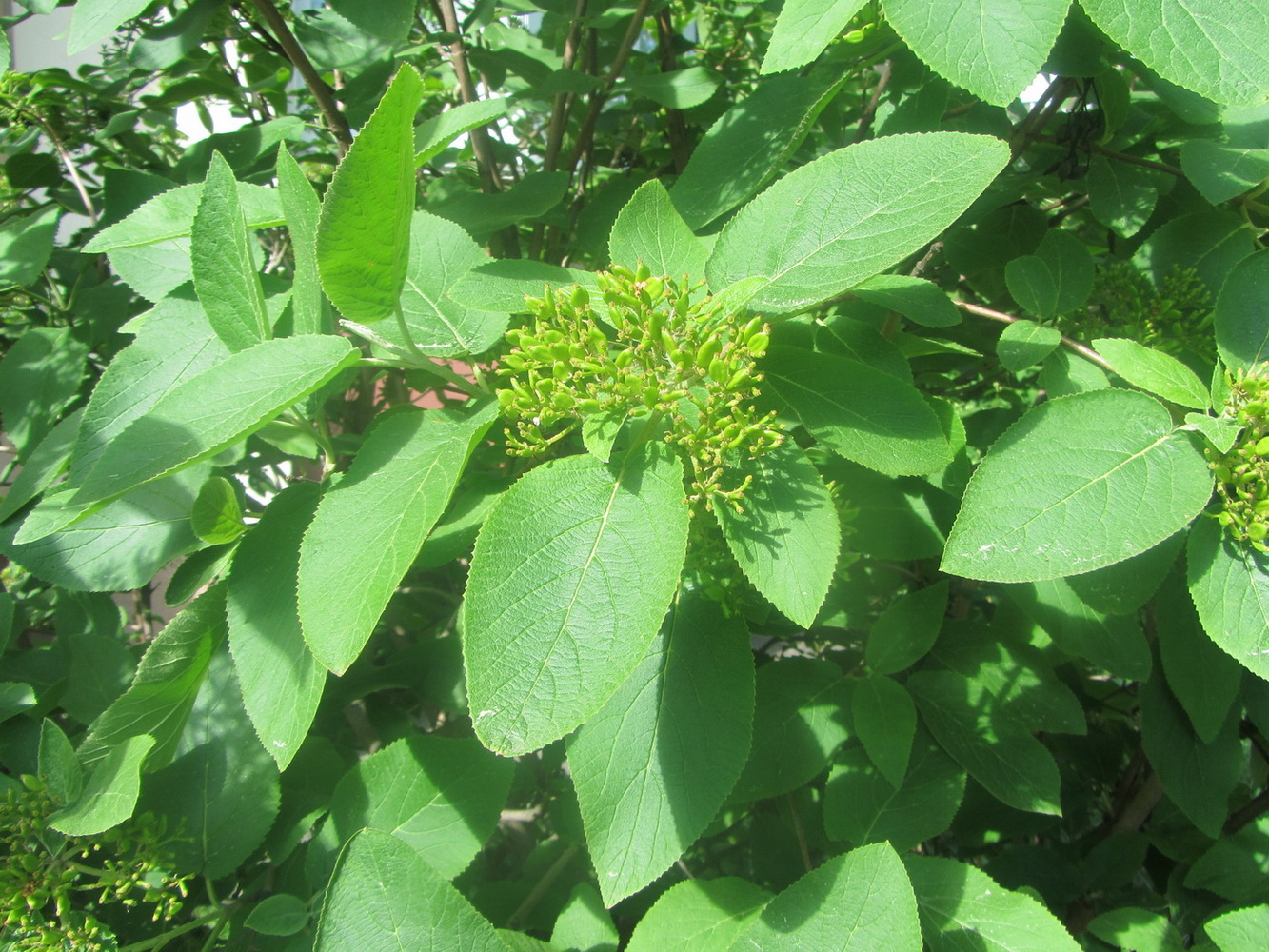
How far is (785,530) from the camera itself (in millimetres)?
977

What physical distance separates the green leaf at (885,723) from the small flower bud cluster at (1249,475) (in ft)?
1.87

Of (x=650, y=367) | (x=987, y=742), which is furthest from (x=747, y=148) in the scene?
(x=987, y=742)

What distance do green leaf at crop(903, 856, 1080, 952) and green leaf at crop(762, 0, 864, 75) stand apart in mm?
1177

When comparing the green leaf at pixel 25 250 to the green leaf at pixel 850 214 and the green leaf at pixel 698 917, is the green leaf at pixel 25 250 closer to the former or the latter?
the green leaf at pixel 850 214

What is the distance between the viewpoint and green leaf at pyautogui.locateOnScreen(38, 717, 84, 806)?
1232 millimetres

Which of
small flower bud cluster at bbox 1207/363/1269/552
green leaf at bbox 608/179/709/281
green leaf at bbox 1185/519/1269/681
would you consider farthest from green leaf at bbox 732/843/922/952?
green leaf at bbox 608/179/709/281

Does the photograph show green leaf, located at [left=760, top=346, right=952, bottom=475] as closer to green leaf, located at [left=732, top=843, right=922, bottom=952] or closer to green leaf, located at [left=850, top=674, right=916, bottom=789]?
green leaf, located at [left=732, top=843, right=922, bottom=952]

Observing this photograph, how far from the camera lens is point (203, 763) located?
147 centimetres

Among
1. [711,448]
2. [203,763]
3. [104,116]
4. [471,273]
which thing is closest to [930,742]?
[711,448]

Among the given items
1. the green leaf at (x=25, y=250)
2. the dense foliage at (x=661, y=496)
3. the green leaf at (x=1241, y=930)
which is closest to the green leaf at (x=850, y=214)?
the dense foliage at (x=661, y=496)

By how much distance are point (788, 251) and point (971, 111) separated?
2.73ft

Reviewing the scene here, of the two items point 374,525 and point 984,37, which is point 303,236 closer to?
point 374,525

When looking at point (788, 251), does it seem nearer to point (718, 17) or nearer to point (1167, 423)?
point (1167, 423)

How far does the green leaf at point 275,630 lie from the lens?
1003 millimetres
